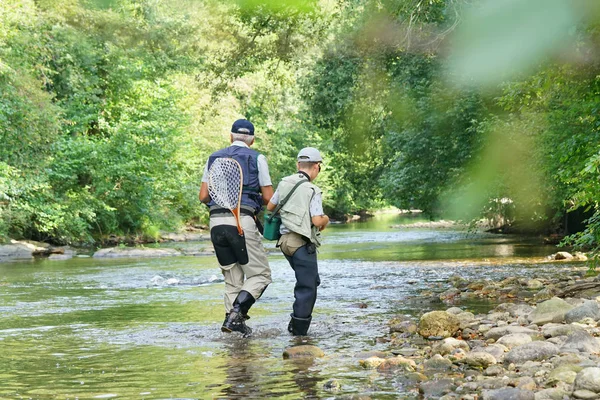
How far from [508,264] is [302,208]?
38.0 feet

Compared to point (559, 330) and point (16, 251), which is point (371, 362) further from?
point (16, 251)

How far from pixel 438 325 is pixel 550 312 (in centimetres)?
106

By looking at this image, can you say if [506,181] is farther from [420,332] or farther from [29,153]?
[420,332]

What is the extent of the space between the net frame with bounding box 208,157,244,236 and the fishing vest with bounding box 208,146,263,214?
75mm

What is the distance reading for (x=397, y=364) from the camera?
6.77 metres

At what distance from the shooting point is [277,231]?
27.9ft

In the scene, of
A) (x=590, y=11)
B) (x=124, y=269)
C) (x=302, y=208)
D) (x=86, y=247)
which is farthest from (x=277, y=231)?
(x=86, y=247)

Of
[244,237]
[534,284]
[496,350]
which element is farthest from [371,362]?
[534,284]

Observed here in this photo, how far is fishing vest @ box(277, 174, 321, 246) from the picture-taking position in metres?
8.30

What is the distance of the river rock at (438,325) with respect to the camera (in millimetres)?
8250

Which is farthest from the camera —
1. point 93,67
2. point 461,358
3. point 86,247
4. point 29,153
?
point 93,67

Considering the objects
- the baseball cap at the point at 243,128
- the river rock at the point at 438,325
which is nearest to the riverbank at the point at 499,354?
the river rock at the point at 438,325

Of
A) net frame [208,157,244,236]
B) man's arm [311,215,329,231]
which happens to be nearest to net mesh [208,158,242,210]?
net frame [208,157,244,236]

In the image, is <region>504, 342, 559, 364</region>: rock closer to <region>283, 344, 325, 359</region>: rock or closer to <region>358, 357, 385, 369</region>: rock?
<region>358, 357, 385, 369</region>: rock
